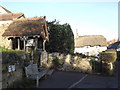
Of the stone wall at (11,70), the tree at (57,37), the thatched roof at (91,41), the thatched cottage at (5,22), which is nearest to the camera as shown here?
the stone wall at (11,70)

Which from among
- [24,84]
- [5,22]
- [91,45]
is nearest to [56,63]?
[24,84]

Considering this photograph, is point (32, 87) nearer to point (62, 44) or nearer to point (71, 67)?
point (71, 67)

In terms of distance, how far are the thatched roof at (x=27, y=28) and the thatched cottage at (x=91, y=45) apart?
2827 cm

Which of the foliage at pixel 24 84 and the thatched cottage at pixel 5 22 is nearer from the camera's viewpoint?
the foliage at pixel 24 84

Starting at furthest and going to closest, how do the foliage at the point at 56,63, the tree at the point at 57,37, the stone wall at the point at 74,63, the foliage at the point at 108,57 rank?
the tree at the point at 57,37
the foliage at the point at 108,57
the foliage at the point at 56,63
the stone wall at the point at 74,63

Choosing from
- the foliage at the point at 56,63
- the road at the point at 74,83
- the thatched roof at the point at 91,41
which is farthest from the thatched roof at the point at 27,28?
the thatched roof at the point at 91,41

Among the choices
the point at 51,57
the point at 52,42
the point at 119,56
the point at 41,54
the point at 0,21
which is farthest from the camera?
the point at 119,56

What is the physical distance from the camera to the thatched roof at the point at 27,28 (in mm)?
18670

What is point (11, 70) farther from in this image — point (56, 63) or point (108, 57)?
point (108, 57)

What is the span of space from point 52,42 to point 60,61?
6411mm

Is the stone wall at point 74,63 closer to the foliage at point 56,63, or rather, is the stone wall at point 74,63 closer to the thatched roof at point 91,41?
the foliage at point 56,63

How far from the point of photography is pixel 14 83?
10188 millimetres

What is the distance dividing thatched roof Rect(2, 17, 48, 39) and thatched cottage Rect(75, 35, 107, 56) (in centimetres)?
2827

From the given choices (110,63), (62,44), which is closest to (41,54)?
(110,63)
